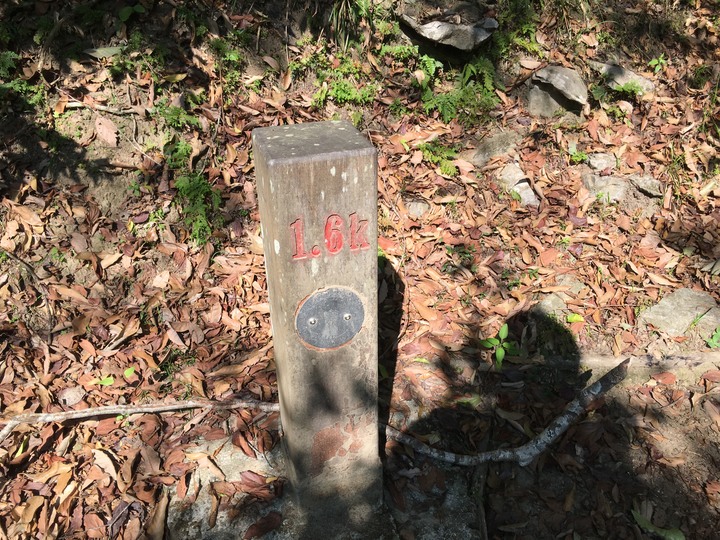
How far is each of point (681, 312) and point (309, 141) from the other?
3271mm

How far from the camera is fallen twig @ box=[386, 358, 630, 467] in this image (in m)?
3.03

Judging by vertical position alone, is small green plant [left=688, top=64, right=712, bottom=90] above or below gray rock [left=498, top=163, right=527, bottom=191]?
above

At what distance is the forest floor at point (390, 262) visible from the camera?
2971mm

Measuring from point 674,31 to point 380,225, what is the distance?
3.80 meters

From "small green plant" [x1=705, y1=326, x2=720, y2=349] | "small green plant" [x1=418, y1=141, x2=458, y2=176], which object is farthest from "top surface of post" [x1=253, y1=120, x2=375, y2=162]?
"small green plant" [x1=705, y1=326, x2=720, y2=349]

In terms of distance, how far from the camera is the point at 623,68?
5105 millimetres

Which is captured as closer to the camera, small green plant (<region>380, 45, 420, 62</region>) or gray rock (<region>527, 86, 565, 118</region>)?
small green plant (<region>380, 45, 420, 62</region>)

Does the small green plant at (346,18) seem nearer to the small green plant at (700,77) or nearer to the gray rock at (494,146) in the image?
the gray rock at (494,146)

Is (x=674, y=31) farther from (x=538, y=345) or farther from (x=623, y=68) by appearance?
(x=538, y=345)

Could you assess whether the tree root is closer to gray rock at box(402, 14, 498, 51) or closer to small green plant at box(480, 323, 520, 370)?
small green plant at box(480, 323, 520, 370)

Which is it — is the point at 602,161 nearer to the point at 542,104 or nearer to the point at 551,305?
the point at 542,104

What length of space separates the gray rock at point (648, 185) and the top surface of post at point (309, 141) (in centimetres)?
336

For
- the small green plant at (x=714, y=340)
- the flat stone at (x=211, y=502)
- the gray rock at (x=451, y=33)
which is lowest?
the small green plant at (x=714, y=340)

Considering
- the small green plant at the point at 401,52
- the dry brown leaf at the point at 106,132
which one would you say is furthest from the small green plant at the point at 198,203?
the small green plant at the point at 401,52
